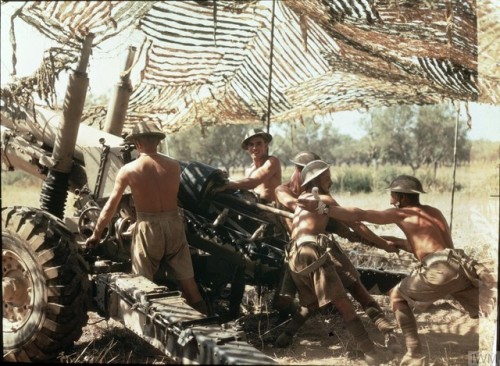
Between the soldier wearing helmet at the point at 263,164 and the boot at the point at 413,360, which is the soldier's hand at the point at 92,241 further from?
the boot at the point at 413,360

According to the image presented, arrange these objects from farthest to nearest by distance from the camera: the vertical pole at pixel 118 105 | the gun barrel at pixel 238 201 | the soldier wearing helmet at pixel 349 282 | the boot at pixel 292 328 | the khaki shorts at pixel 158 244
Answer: the vertical pole at pixel 118 105, the gun barrel at pixel 238 201, the boot at pixel 292 328, the soldier wearing helmet at pixel 349 282, the khaki shorts at pixel 158 244

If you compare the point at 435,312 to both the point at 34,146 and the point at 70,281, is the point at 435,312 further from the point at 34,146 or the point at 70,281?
the point at 34,146

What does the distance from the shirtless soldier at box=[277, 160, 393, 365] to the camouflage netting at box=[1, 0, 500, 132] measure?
1169mm

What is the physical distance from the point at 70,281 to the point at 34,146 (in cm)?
197

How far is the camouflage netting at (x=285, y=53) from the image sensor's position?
14.6 feet

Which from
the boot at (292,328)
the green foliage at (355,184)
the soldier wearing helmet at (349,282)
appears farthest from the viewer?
the green foliage at (355,184)

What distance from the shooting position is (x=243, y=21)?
5887 millimetres

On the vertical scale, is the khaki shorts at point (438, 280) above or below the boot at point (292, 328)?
above

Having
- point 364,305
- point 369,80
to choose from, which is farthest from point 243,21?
point 364,305

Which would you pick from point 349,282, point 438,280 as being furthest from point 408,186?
point 349,282

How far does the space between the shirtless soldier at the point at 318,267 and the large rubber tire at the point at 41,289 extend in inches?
69.6

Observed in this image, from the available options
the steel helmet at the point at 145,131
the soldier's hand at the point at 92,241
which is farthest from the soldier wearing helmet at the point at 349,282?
the soldier's hand at the point at 92,241

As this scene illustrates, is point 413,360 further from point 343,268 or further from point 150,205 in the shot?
point 150,205

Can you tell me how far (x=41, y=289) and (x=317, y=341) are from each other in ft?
8.47
